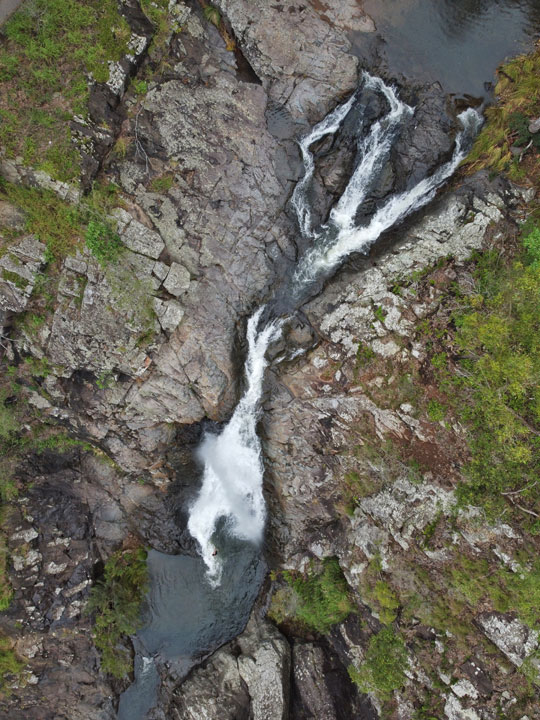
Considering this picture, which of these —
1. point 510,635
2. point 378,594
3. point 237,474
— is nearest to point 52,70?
point 237,474

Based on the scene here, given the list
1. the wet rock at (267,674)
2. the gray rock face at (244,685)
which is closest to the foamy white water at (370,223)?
the wet rock at (267,674)

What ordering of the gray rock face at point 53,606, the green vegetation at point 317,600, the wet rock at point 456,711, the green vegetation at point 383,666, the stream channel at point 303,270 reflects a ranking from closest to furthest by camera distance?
the wet rock at point 456,711 → the green vegetation at point 383,666 → the stream channel at point 303,270 → the green vegetation at point 317,600 → the gray rock face at point 53,606

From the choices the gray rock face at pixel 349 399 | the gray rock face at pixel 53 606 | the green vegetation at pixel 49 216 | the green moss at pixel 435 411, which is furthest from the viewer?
the gray rock face at pixel 53 606

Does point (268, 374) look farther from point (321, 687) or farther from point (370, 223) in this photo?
point (321, 687)

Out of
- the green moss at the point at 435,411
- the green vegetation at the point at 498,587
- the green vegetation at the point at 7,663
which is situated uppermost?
the green moss at the point at 435,411

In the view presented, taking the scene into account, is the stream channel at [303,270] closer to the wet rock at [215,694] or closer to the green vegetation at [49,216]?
the wet rock at [215,694]

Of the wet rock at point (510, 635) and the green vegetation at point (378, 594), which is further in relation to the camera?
the green vegetation at point (378, 594)

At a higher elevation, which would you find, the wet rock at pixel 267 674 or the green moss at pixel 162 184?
the green moss at pixel 162 184
